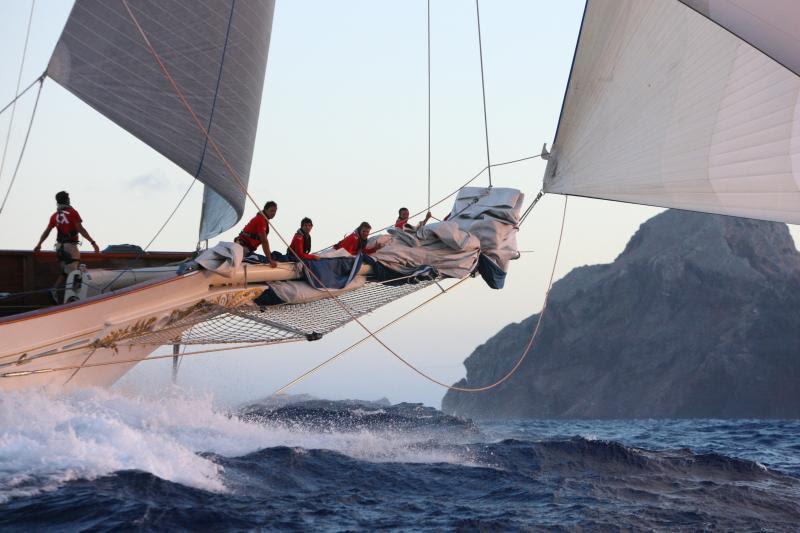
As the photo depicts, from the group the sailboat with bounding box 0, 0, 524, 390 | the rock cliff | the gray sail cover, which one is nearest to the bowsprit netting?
the sailboat with bounding box 0, 0, 524, 390

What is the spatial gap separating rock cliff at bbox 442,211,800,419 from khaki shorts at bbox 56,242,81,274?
4061 inches

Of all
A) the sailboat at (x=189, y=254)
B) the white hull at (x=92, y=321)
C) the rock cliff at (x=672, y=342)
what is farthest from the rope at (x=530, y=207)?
the rock cliff at (x=672, y=342)

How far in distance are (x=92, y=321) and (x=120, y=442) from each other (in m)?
1.35

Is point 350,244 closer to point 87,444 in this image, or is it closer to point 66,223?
point 66,223

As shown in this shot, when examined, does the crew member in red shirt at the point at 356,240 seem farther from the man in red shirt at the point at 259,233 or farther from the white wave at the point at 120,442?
the white wave at the point at 120,442

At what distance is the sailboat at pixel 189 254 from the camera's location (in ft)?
34.7

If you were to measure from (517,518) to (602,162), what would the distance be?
147 inches

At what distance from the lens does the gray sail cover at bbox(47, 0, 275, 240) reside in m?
12.3

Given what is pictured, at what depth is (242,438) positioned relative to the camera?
12.9m

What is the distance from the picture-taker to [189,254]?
14469mm

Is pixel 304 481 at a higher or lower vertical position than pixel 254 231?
lower

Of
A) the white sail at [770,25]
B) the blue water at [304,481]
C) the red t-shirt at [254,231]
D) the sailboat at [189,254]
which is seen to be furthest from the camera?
the red t-shirt at [254,231]

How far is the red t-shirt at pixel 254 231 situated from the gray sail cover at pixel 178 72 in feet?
6.39

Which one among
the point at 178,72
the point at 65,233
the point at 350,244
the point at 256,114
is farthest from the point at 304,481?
the point at 256,114
